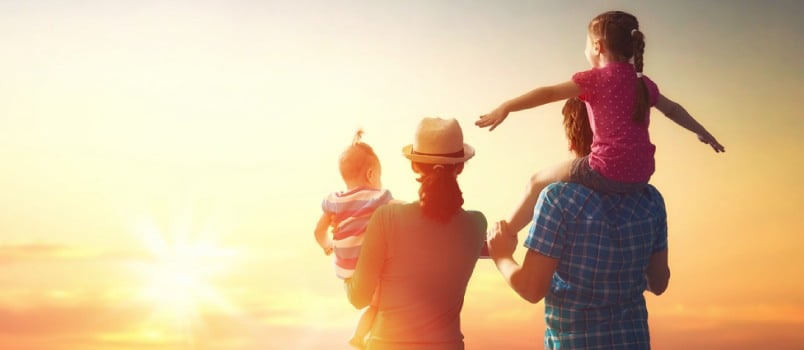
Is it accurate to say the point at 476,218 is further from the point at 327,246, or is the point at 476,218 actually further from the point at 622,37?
the point at 327,246

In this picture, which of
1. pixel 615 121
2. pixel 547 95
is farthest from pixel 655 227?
pixel 547 95

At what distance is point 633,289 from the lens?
5.34m

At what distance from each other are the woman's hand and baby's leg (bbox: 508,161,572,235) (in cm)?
6

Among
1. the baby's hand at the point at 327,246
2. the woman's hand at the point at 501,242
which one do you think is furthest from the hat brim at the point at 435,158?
the baby's hand at the point at 327,246

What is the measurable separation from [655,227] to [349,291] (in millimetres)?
1978

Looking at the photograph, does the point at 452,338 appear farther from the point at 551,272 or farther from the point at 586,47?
the point at 586,47

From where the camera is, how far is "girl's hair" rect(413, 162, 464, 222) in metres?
5.29

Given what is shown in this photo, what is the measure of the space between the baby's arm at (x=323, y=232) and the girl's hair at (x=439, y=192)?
1.82 m

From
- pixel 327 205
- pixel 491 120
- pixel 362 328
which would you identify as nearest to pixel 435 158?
pixel 491 120

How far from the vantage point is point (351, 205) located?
685 cm

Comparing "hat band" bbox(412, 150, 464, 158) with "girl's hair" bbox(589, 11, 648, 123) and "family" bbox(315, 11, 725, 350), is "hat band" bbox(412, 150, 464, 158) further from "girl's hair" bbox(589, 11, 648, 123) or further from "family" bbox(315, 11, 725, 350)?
"girl's hair" bbox(589, 11, 648, 123)

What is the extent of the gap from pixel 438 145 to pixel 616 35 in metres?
1.35

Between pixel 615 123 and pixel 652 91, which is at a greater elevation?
pixel 652 91

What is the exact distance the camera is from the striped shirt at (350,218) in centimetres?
668
